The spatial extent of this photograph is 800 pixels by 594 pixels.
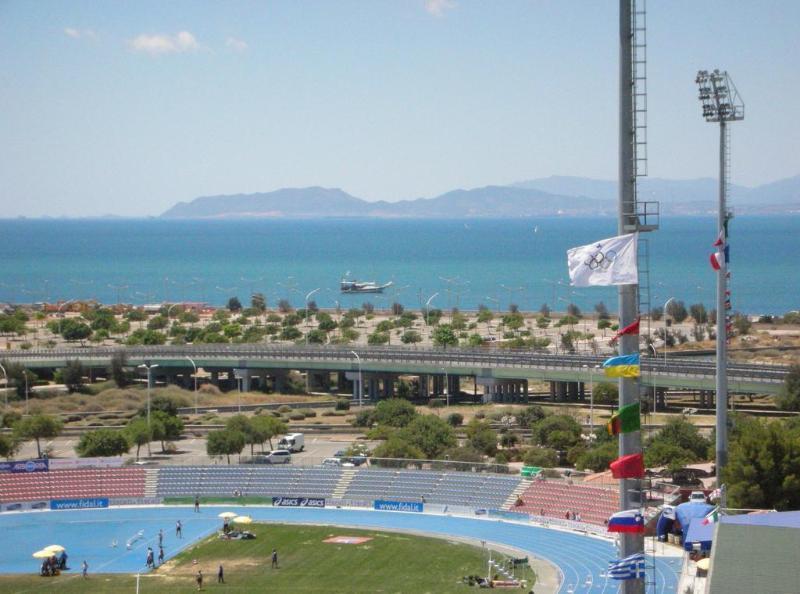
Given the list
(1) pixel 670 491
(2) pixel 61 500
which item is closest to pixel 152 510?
(2) pixel 61 500

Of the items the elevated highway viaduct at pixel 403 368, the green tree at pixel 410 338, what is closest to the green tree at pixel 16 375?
the elevated highway viaduct at pixel 403 368

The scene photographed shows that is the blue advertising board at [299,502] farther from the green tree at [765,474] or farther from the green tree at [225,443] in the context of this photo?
the green tree at [765,474]

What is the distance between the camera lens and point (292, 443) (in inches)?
2835

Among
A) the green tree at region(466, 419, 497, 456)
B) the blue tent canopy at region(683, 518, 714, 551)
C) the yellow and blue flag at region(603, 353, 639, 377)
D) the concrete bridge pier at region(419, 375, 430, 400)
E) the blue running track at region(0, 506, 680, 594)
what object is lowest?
the concrete bridge pier at region(419, 375, 430, 400)

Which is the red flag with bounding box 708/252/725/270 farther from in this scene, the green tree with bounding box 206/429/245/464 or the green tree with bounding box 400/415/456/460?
the green tree with bounding box 206/429/245/464

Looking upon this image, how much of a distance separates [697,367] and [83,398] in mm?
43556

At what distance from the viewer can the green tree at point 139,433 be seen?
69.5m

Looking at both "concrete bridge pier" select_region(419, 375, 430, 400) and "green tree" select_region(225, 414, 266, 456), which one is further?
"concrete bridge pier" select_region(419, 375, 430, 400)

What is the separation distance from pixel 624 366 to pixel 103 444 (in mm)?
54060

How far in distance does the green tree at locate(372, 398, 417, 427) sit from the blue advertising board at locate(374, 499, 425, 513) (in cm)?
1783

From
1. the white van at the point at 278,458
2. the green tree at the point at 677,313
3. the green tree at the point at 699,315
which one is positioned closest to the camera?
the white van at the point at 278,458

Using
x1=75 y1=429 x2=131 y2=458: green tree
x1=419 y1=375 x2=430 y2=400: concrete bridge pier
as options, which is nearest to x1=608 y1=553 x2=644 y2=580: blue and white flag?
x1=75 y1=429 x2=131 y2=458: green tree

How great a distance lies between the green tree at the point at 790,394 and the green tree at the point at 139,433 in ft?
121

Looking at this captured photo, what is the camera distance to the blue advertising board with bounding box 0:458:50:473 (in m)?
62.6
